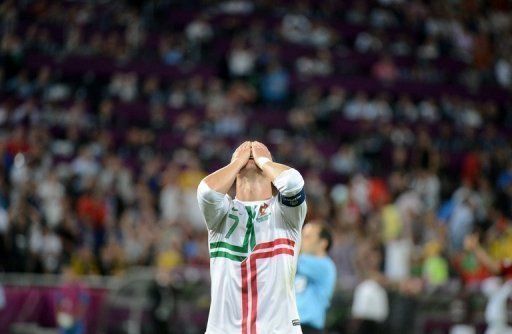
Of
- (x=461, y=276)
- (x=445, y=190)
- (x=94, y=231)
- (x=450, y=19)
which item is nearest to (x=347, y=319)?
(x=461, y=276)

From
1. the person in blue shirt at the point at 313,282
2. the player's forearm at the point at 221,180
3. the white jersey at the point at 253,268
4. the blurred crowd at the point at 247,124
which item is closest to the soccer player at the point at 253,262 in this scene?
the white jersey at the point at 253,268

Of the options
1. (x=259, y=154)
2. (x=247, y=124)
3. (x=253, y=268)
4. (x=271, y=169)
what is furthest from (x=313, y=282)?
(x=247, y=124)

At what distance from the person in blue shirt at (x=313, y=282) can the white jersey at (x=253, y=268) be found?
250cm

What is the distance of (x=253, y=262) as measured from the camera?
19.6 feet

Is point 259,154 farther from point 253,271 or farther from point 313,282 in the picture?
point 313,282

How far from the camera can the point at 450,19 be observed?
1049 inches

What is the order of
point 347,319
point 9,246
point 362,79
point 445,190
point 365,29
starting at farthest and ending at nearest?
1. point 365,29
2. point 362,79
3. point 445,190
4. point 9,246
5. point 347,319

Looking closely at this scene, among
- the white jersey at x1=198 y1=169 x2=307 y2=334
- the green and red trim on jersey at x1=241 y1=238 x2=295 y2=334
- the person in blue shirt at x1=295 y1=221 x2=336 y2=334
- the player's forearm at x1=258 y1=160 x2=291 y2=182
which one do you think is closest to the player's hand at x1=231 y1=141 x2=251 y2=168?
the player's forearm at x1=258 y1=160 x2=291 y2=182

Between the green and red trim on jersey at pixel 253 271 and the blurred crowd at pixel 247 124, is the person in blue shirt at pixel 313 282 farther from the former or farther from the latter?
the blurred crowd at pixel 247 124

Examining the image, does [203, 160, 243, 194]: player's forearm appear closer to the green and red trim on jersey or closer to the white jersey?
the white jersey

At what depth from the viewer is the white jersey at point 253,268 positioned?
592 cm

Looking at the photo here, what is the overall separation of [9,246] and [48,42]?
6.90 metres

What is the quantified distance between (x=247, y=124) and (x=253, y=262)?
15.0 metres

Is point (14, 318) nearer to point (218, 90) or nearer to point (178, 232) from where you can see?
point (178, 232)
